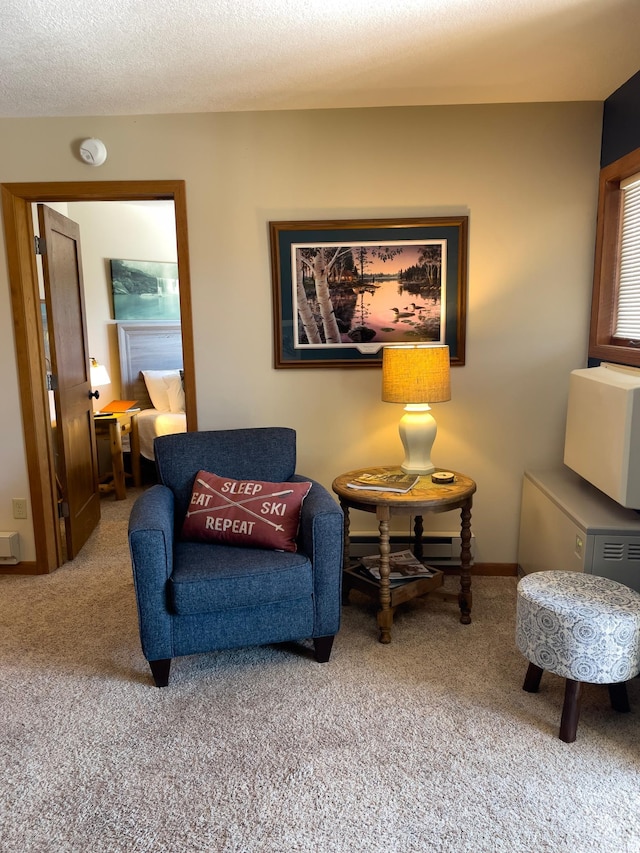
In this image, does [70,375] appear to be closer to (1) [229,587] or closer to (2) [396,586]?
(1) [229,587]

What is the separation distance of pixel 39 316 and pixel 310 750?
2522 millimetres

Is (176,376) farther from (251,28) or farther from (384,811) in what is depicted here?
(384,811)

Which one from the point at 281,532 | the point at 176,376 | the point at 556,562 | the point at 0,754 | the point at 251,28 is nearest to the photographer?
the point at 0,754

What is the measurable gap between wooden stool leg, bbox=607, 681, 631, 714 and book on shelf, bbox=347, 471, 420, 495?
3.37ft

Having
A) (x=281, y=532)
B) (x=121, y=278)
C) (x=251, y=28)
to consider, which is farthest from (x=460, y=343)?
(x=121, y=278)

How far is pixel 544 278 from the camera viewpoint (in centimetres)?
312

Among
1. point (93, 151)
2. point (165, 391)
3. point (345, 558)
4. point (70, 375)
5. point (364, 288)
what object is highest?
point (93, 151)

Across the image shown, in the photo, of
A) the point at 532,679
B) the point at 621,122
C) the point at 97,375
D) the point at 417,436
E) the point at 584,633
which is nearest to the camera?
the point at 584,633

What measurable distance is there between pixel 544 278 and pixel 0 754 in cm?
295

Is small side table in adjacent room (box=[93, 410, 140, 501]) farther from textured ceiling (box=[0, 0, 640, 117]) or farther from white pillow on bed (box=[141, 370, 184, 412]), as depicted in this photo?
textured ceiling (box=[0, 0, 640, 117])

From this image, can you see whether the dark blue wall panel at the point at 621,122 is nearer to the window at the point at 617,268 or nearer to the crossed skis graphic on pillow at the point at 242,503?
the window at the point at 617,268

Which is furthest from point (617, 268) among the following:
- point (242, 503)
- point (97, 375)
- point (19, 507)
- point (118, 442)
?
point (97, 375)

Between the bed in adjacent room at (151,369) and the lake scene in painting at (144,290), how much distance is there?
13 cm

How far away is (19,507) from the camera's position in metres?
3.43
